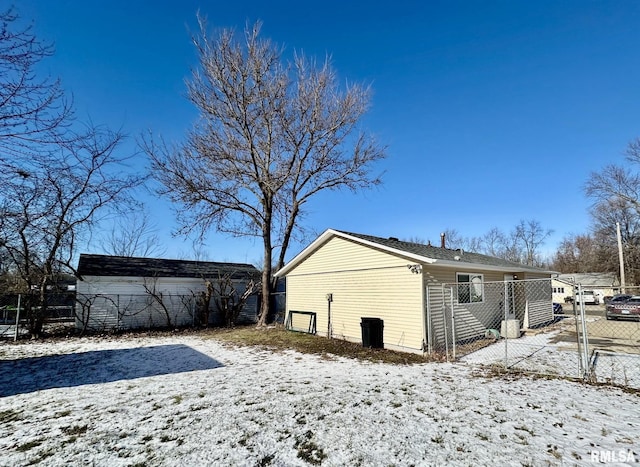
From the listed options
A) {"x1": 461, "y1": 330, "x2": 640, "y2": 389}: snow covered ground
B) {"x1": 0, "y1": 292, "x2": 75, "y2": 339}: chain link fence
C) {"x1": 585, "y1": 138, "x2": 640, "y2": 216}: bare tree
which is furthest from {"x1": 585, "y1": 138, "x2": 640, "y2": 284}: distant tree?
{"x1": 0, "y1": 292, "x2": 75, "y2": 339}: chain link fence

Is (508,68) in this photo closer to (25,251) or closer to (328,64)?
(328,64)

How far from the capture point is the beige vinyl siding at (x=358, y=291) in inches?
371

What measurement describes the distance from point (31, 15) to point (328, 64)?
531 inches

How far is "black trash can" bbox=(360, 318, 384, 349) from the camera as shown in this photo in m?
9.80

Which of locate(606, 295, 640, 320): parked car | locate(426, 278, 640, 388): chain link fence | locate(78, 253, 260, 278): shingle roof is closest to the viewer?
locate(426, 278, 640, 388): chain link fence

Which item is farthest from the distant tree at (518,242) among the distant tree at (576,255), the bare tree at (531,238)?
the distant tree at (576,255)

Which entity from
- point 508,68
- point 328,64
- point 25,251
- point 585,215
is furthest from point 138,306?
point 585,215

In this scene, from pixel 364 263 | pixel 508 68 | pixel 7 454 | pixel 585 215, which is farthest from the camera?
pixel 585 215

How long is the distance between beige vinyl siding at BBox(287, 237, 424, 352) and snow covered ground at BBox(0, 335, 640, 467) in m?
2.06

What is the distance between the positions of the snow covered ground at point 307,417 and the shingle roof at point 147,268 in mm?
7638

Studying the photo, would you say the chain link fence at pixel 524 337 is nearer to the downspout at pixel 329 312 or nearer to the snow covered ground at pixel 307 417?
the snow covered ground at pixel 307 417

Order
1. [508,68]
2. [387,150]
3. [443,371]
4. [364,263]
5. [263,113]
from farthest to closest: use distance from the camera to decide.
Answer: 1. [387,150]
2. [263,113]
3. [364,263]
4. [508,68]
5. [443,371]

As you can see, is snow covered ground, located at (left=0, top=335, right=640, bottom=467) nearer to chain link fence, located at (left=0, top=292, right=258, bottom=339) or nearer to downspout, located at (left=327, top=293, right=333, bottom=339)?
downspout, located at (left=327, top=293, right=333, bottom=339)

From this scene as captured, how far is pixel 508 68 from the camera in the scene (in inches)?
407
